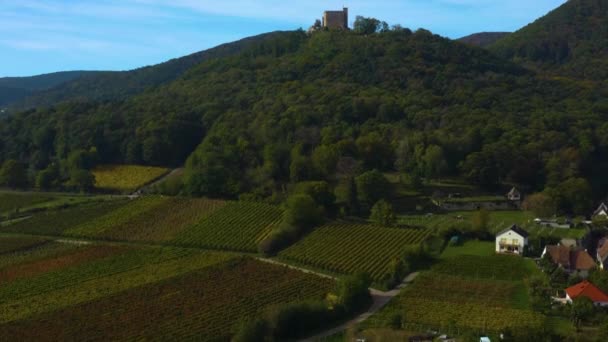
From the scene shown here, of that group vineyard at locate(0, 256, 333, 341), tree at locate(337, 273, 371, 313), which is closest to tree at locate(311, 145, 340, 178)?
vineyard at locate(0, 256, 333, 341)

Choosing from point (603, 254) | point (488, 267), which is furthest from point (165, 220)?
point (603, 254)

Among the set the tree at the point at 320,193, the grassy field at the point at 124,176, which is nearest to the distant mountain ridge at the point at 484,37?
the grassy field at the point at 124,176

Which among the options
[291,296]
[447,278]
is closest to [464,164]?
[447,278]

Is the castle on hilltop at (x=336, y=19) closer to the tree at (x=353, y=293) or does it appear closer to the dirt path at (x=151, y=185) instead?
the dirt path at (x=151, y=185)

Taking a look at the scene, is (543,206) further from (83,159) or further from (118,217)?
(83,159)

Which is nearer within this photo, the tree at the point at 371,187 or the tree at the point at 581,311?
the tree at the point at 581,311
